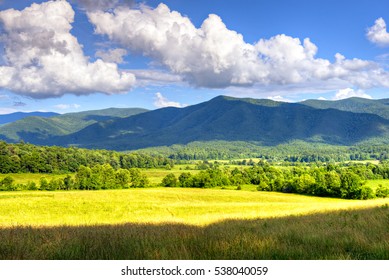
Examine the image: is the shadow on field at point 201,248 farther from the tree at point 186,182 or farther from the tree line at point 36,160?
the tree line at point 36,160

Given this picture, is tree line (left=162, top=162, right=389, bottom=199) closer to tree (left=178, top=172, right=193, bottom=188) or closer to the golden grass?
tree (left=178, top=172, right=193, bottom=188)

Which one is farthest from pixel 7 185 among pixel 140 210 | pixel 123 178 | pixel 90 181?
pixel 140 210

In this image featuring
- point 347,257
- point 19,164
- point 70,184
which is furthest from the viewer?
point 19,164

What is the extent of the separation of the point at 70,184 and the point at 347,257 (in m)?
126

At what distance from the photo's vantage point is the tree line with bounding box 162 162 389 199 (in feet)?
306

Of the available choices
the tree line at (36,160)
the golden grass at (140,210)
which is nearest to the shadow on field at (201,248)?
the golden grass at (140,210)

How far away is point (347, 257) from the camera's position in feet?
21.4

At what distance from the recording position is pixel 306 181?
108m

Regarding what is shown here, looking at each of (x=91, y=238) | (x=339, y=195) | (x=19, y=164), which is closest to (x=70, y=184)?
(x=19, y=164)

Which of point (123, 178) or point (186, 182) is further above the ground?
point (123, 178)

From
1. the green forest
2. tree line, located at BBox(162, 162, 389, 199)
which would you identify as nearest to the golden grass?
tree line, located at BBox(162, 162, 389, 199)

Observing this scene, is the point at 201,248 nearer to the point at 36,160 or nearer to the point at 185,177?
the point at 185,177

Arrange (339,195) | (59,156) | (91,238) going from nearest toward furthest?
(91,238)
(339,195)
(59,156)
